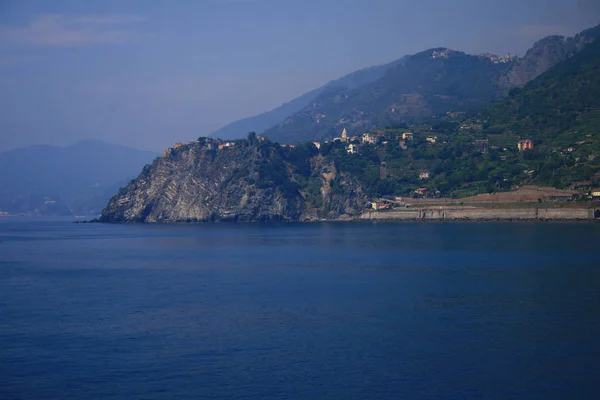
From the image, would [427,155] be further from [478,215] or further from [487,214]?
[487,214]

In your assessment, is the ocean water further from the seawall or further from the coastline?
the seawall

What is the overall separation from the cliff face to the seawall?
8.50 m

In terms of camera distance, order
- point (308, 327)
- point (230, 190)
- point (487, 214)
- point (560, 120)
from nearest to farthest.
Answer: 1. point (308, 327)
2. point (487, 214)
3. point (560, 120)
4. point (230, 190)

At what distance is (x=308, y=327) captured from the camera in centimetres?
2897

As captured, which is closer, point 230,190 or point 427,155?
point 230,190

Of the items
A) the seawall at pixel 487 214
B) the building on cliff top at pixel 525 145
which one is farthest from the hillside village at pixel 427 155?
the seawall at pixel 487 214

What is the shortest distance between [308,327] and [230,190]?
10366 cm

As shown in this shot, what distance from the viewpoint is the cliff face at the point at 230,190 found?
12825cm

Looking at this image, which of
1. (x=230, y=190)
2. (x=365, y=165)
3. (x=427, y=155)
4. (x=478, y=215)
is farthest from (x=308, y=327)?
(x=365, y=165)

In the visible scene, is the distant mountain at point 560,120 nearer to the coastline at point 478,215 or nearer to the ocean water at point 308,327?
the coastline at point 478,215

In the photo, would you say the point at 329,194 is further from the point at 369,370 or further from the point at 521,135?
the point at 369,370

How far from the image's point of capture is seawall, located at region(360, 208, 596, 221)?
9112 cm

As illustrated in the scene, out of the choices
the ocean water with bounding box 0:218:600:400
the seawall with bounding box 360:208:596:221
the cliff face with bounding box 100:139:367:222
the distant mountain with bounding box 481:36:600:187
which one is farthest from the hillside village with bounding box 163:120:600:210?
the ocean water with bounding box 0:218:600:400

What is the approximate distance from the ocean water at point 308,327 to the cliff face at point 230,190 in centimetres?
7253
